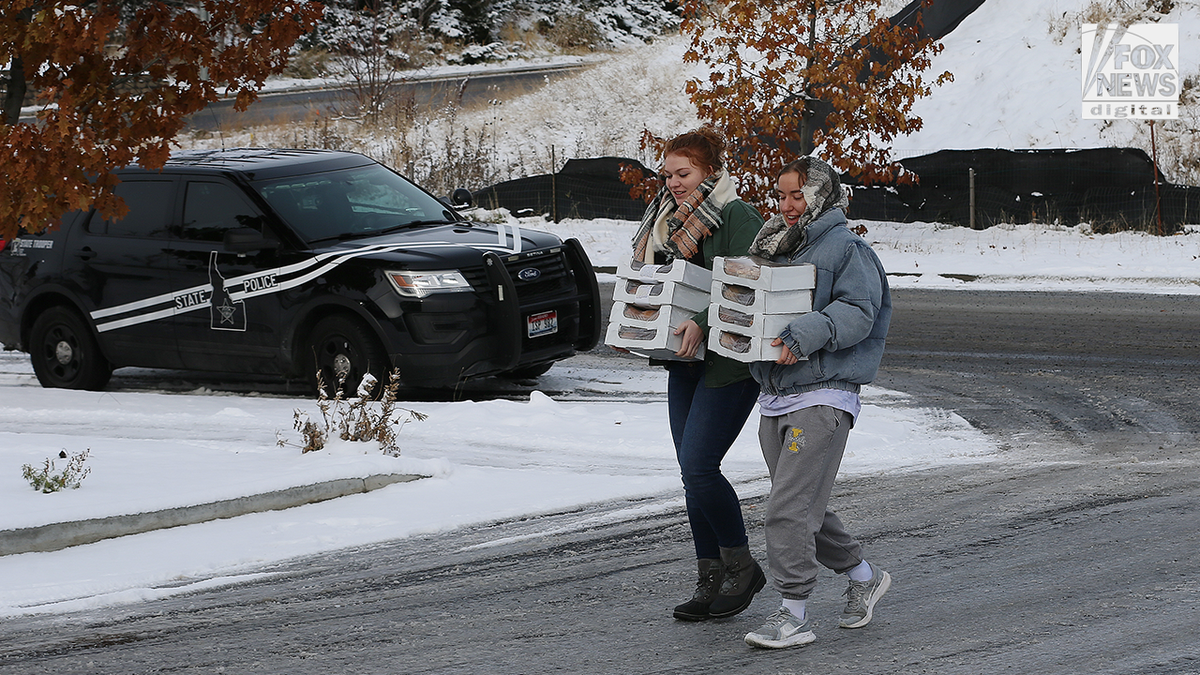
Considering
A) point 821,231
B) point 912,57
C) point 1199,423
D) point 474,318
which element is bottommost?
point 1199,423

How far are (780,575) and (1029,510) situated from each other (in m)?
2.46

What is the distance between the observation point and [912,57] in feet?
62.6

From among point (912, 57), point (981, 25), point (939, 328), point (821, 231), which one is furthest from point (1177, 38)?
point (821, 231)

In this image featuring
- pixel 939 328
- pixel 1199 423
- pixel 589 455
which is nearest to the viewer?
pixel 589 455

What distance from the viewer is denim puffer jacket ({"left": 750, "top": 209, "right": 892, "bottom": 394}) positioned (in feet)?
15.3

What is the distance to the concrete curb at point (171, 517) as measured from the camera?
21.0 ft

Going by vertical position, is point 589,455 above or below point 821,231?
below

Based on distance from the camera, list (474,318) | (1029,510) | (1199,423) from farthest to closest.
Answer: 1. (474,318)
2. (1199,423)
3. (1029,510)

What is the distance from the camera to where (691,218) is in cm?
507

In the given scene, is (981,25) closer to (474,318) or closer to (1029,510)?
(474,318)

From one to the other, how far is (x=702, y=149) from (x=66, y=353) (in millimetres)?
7769

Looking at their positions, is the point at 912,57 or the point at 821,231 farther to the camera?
the point at 912,57

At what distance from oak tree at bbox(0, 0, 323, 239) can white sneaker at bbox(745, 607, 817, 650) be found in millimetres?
5405

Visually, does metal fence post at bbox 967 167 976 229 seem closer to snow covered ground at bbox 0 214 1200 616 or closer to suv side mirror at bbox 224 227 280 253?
snow covered ground at bbox 0 214 1200 616
